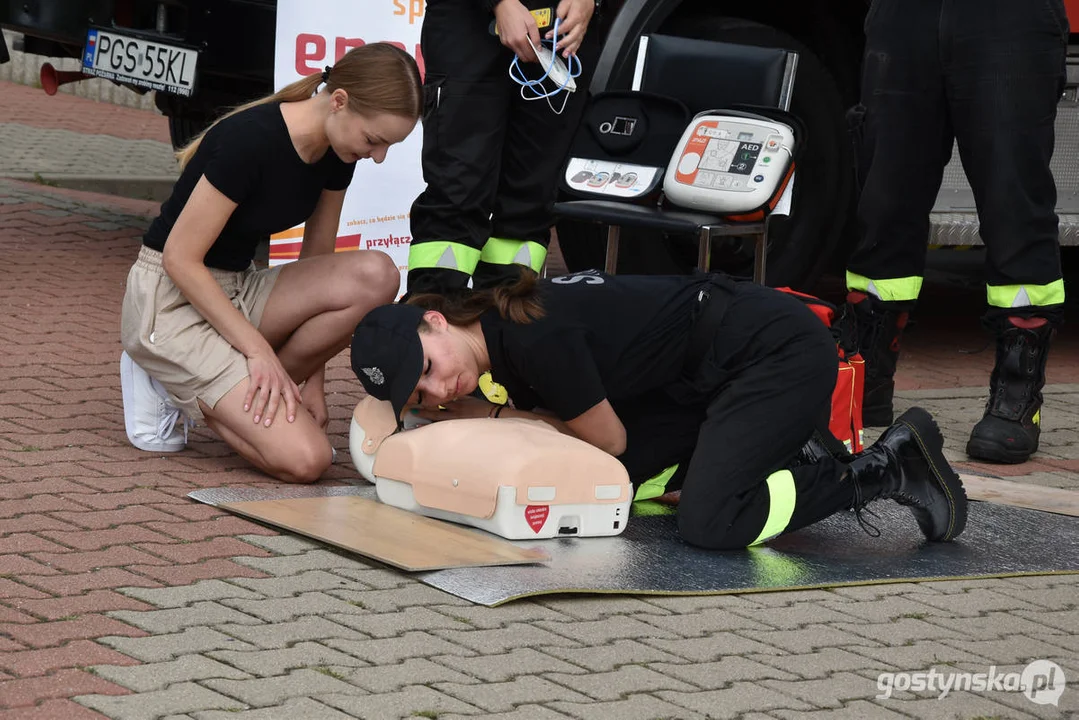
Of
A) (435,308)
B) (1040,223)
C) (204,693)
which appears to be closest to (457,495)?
(435,308)

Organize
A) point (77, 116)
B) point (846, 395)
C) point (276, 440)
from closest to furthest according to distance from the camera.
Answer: point (276, 440)
point (846, 395)
point (77, 116)

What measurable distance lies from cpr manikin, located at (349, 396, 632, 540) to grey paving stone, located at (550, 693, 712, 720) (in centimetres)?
90

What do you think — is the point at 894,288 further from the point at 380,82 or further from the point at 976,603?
the point at 380,82

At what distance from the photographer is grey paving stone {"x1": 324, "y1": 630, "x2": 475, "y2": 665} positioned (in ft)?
9.22

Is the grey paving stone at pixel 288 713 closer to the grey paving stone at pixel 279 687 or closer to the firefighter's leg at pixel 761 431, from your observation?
the grey paving stone at pixel 279 687

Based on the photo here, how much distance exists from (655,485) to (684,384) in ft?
1.13

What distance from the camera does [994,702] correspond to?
282 cm

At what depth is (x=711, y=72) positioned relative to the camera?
17.8 feet

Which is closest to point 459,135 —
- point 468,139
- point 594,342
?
point 468,139

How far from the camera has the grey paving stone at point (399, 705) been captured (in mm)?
2559

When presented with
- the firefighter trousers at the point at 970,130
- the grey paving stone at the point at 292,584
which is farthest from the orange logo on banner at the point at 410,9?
the grey paving stone at the point at 292,584

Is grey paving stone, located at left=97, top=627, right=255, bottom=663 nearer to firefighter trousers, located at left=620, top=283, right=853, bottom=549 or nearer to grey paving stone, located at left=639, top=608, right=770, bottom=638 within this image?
grey paving stone, located at left=639, top=608, right=770, bottom=638

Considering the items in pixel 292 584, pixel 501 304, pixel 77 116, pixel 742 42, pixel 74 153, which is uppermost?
pixel 742 42

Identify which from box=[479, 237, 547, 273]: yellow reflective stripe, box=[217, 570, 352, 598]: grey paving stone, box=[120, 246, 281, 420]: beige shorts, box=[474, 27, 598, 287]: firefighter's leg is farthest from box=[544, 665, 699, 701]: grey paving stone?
box=[479, 237, 547, 273]: yellow reflective stripe
